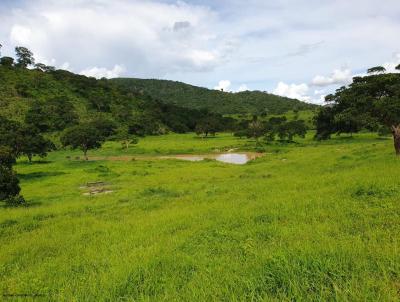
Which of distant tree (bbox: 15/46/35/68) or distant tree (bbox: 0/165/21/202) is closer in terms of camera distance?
distant tree (bbox: 0/165/21/202)

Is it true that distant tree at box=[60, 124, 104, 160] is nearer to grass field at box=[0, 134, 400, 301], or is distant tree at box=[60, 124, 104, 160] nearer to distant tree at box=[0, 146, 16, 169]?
distant tree at box=[0, 146, 16, 169]

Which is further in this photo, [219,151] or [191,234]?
[219,151]

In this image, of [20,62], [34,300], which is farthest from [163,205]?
[20,62]

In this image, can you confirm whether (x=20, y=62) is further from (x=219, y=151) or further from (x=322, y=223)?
(x=322, y=223)

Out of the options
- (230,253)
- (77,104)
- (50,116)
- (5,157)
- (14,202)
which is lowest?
(14,202)

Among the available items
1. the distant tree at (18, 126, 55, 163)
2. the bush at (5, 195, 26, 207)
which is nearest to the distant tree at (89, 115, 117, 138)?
the distant tree at (18, 126, 55, 163)

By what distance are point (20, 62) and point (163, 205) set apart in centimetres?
16889

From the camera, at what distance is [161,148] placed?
7631 centimetres

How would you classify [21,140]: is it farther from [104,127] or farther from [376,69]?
[104,127]

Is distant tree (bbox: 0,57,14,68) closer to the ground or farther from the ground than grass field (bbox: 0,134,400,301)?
farther from the ground

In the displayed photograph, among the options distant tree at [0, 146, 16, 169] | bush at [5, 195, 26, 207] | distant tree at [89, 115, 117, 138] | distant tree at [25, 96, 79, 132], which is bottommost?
bush at [5, 195, 26, 207]

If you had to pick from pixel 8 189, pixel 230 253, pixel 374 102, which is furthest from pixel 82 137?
pixel 230 253

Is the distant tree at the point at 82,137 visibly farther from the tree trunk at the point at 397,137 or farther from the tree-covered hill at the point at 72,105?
the tree trunk at the point at 397,137

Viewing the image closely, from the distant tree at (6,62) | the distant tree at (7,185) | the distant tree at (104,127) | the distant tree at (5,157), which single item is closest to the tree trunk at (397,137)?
the distant tree at (7,185)
